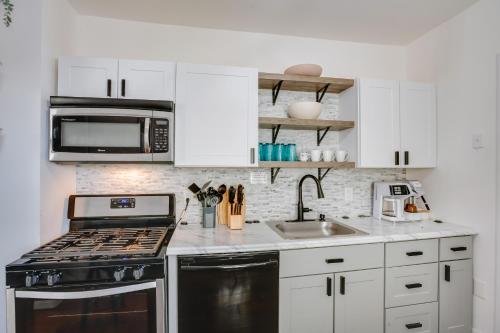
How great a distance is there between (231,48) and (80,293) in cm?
202

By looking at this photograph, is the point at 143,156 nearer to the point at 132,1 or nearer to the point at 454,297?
the point at 132,1

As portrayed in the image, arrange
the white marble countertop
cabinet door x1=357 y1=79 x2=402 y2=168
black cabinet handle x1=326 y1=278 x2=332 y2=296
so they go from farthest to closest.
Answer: cabinet door x1=357 y1=79 x2=402 y2=168 → black cabinet handle x1=326 y1=278 x2=332 y2=296 → the white marble countertop

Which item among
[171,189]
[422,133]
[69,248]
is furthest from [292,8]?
[69,248]

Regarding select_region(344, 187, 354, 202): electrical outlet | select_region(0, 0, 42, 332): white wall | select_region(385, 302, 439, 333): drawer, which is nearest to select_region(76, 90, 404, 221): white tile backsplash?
select_region(344, 187, 354, 202): electrical outlet

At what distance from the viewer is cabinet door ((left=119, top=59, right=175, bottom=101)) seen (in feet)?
5.79

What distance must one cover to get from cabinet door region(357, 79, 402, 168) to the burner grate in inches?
65.3

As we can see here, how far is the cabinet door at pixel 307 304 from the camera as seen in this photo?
1592mm

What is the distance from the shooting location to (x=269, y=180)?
7.38ft

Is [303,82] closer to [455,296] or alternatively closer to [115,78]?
[115,78]

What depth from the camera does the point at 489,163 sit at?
1.81 m

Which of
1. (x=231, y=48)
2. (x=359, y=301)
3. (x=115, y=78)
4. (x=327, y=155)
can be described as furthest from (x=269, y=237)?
(x=231, y=48)

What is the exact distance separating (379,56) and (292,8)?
1.10 meters

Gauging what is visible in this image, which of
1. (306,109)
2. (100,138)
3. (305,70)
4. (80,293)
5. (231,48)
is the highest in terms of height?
(231,48)

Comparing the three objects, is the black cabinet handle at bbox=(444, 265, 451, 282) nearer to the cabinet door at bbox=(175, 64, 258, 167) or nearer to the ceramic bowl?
the cabinet door at bbox=(175, 64, 258, 167)
